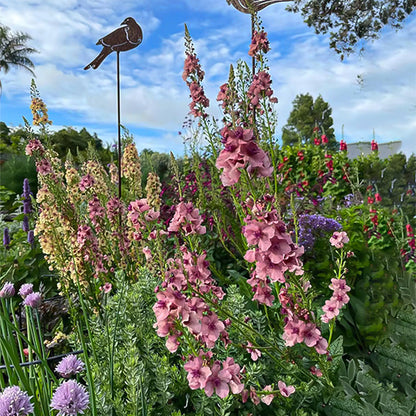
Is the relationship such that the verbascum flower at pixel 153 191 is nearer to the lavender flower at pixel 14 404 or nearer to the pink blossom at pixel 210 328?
the pink blossom at pixel 210 328

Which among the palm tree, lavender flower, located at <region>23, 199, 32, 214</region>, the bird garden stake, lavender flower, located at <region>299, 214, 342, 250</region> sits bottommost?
lavender flower, located at <region>299, 214, 342, 250</region>

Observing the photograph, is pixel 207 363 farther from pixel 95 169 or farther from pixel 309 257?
pixel 95 169

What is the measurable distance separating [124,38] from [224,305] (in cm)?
235

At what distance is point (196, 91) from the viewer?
2.37m

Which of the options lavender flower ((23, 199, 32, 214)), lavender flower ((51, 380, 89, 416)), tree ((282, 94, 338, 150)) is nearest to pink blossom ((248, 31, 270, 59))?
lavender flower ((51, 380, 89, 416))

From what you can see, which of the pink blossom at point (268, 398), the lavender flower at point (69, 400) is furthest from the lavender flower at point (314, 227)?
the lavender flower at point (69, 400)

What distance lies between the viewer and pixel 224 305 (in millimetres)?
2027

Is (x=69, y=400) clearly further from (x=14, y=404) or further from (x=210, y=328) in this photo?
(x=210, y=328)

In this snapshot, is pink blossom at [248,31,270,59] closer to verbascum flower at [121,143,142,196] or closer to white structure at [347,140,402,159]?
verbascum flower at [121,143,142,196]

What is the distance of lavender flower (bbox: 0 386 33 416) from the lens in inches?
40.3

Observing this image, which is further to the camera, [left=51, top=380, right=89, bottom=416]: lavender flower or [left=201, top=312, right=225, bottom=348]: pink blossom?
[left=201, top=312, right=225, bottom=348]: pink blossom

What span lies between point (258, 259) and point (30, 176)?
9.56 metres

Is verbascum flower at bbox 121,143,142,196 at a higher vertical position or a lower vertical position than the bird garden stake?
lower

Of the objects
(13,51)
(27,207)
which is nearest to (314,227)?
(27,207)
